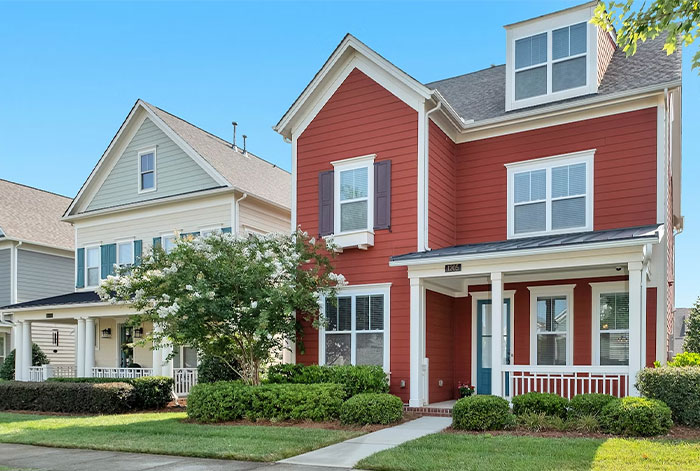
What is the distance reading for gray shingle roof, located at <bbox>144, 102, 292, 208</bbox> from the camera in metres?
19.9

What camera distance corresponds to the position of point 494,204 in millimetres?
14789

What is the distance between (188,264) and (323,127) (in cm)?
468

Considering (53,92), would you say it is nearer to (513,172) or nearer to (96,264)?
(96,264)

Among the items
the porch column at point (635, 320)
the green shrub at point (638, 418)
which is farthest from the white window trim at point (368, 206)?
the green shrub at point (638, 418)

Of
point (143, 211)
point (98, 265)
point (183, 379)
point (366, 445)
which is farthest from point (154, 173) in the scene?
point (366, 445)

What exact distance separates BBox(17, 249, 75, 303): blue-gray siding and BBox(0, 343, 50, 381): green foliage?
2.40 m

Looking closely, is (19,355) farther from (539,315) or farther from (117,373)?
(539,315)

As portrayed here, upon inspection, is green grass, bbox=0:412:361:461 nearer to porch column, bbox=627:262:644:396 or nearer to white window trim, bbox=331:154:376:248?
white window trim, bbox=331:154:376:248

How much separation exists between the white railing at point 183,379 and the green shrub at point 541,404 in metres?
10.1

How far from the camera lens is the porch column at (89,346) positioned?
754 inches

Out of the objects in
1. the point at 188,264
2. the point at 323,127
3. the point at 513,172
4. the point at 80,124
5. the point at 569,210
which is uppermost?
the point at 80,124

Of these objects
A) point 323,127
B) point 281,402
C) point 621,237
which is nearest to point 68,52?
point 323,127

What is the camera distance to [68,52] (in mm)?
19078

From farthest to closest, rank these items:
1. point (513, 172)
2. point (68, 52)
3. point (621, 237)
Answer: point (68, 52)
point (513, 172)
point (621, 237)
